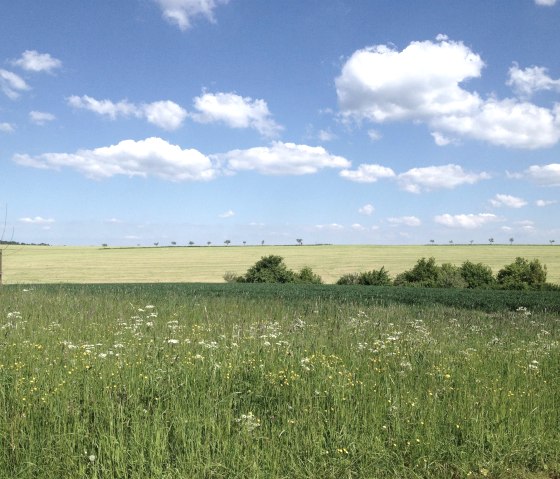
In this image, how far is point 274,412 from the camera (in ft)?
18.6

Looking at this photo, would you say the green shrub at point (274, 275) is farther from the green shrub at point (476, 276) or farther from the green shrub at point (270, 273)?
the green shrub at point (476, 276)

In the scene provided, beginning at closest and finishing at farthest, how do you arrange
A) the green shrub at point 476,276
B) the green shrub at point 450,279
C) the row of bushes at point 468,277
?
1. the row of bushes at point 468,277
2. the green shrub at point 450,279
3. the green shrub at point 476,276

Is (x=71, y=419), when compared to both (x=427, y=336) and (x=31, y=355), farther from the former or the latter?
(x=427, y=336)

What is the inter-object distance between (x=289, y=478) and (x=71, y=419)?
2.52 m

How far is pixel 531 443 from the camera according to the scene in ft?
18.0

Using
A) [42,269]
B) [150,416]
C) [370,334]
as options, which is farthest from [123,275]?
[150,416]

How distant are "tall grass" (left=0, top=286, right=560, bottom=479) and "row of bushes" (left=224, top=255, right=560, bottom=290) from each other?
86.9ft

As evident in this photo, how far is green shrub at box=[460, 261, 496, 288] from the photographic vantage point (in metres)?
34.1

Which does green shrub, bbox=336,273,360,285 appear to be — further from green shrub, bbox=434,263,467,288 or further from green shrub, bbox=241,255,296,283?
green shrub, bbox=434,263,467,288

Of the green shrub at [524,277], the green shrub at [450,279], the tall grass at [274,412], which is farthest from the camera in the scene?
the green shrub at [450,279]

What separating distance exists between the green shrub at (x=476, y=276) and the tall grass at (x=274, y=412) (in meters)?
27.1

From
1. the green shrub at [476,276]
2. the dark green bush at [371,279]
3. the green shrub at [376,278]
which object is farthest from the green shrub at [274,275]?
the green shrub at [476,276]

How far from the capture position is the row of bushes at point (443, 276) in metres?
33.0

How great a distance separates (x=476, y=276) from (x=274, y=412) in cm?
3220
